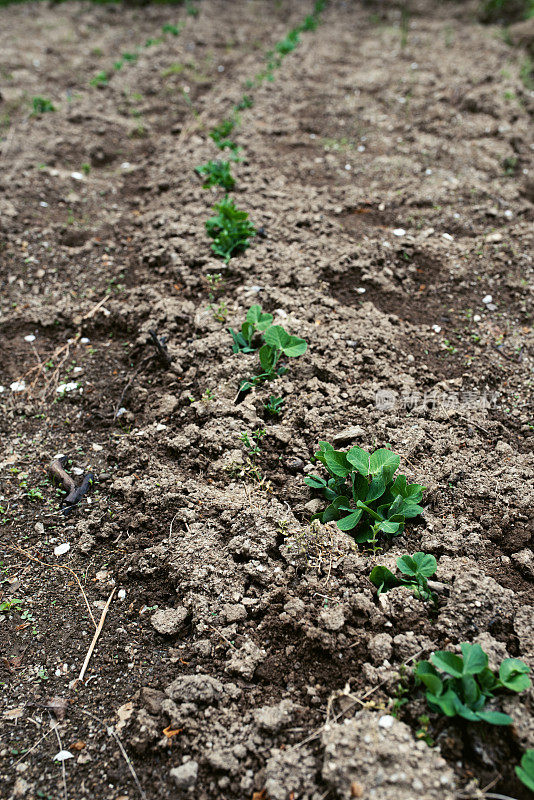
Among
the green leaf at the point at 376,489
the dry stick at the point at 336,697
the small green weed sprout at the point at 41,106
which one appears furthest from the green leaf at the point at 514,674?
the small green weed sprout at the point at 41,106

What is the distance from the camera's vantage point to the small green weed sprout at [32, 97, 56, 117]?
4.55m

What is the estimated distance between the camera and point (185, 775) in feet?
4.70

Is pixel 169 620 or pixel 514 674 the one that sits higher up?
pixel 514 674

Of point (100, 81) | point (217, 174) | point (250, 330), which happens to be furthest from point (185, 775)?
point (100, 81)

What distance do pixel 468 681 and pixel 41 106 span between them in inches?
200

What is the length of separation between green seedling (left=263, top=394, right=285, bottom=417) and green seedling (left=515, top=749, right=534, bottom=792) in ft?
4.57

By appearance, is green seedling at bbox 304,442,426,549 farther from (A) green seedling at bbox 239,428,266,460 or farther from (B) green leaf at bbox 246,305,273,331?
(B) green leaf at bbox 246,305,273,331

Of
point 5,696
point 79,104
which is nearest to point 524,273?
point 5,696

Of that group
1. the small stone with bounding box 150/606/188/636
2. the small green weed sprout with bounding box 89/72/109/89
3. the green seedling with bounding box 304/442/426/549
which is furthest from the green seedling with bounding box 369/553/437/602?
the small green weed sprout with bounding box 89/72/109/89

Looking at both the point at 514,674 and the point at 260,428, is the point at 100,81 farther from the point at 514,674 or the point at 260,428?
the point at 514,674

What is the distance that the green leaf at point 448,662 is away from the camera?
4.70 ft

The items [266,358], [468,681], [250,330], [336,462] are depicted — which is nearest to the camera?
[468,681]

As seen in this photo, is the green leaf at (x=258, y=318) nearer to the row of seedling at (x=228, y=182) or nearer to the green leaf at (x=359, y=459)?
the row of seedling at (x=228, y=182)

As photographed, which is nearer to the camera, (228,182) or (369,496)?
(369,496)
